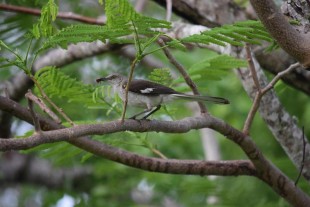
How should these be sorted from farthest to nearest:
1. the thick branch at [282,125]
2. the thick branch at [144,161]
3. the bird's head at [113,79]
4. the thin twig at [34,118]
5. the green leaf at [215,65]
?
the bird's head at [113,79] < the thick branch at [282,125] < the green leaf at [215,65] < the thick branch at [144,161] < the thin twig at [34,118]

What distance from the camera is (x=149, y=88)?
4.09 meters

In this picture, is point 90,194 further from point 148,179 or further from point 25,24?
point 25,24

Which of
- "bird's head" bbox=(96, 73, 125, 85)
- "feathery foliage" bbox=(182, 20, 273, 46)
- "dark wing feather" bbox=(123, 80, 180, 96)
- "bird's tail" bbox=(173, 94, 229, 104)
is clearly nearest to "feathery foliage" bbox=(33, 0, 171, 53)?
"feathery foliage" bbox=(182, 20, 273, 46)

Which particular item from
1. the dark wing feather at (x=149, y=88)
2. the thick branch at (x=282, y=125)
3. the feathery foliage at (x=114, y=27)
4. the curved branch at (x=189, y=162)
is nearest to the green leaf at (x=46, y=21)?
the feathery foliage at (x=114, y=27)

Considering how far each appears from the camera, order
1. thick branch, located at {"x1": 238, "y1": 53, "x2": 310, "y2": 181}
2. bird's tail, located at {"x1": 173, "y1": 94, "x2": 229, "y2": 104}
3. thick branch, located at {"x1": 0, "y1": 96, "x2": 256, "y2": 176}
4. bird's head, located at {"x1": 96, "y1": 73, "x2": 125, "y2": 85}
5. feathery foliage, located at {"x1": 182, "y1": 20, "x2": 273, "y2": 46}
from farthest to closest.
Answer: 1. bird's head, located at {"x1": 96, "y1": 73, "x2": 125, "y2": 85}
2. thick branch, located at {"x1": 238, "y1": 53, "x2": 310, "y2": 181}
3. bird's tail, located at {"x1": 173, "y1": 94, "x2": 229, "y2": 104}
4. thick branch, located at {"x1": 0, "y1": 96, "x2": 256, "y2": 176}
5. feathery foliage, located at {"x1": 182, "y1": 20, "x2": 273, "y2": 46}

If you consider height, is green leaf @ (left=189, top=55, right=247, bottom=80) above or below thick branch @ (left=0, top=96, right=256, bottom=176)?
above

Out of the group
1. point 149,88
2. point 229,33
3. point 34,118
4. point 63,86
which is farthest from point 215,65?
point 34,118

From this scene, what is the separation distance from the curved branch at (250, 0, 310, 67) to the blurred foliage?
112cm

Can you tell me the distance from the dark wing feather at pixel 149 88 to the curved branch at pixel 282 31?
3.43ft

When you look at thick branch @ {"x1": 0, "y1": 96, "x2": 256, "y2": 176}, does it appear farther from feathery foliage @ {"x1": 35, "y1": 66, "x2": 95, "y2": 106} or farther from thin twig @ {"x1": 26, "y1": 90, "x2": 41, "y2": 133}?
thin twig @ {"x1": 26, "y1": 90, "x2": 41, "y2": 133}

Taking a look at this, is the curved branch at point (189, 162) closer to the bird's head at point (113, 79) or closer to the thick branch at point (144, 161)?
the thick branch at point (144, 161)

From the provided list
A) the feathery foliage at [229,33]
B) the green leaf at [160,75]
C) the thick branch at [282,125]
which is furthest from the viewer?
the thick branch at [282,125]

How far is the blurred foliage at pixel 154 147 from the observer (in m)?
5.52

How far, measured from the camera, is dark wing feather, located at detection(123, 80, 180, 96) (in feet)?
13.1
